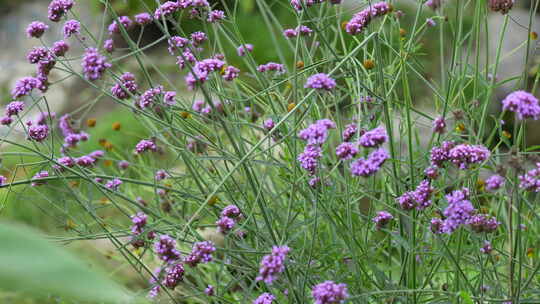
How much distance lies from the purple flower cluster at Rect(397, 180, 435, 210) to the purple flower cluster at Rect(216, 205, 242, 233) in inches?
10.8

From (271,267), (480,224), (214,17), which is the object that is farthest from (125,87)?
(480,224)

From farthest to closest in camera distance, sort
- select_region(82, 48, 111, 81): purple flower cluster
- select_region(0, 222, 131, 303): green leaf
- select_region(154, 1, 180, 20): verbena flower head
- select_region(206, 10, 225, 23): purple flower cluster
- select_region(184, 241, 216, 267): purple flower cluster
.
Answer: select_region(206, 10, 225, 23): purple flower cluster, select_region(154, 1, 180, 20): verbena flower head, select_region(82, 48, 111, 81): purple flower cluster, select_region(184, 241, 216, 267): purple flower cluster, select_region(0, 222, 131, 303): green leaf

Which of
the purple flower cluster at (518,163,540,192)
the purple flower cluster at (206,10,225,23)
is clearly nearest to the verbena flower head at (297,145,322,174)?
the purple flower cluster at (518,163,540,192)

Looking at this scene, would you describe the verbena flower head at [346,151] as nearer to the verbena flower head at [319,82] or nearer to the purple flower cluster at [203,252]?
the verbena flower head at [319,82]

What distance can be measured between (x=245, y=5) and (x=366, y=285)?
4.84 metres

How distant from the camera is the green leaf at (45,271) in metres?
0.48

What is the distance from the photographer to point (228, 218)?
1027 mm

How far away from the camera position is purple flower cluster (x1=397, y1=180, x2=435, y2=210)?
96 centimetres

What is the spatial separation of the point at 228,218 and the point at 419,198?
0.31m

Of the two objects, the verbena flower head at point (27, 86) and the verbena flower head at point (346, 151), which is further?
the verbena flower head at point (27, 86)

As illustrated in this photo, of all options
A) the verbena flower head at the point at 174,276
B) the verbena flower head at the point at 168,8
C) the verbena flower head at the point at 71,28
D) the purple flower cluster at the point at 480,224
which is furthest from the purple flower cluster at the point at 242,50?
the purple flower cluster at the point at 480,224

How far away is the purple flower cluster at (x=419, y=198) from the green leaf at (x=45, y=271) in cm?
55

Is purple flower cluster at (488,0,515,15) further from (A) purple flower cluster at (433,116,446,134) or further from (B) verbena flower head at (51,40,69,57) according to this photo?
(B) verbena flower head at (51,40,69,57)

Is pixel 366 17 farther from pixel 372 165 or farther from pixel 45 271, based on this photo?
pixel 45 271
